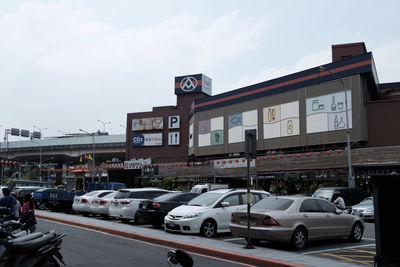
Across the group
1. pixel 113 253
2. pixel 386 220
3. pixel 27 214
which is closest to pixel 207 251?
pixel 113 253

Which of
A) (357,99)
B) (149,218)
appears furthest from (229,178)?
(149,218)

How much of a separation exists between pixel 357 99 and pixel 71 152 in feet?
227

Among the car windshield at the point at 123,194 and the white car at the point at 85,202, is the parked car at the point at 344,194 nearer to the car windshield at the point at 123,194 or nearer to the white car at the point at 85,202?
the car windshield at the point at 123,194

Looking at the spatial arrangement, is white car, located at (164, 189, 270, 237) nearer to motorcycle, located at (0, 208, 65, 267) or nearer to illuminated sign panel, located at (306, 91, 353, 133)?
motorcycle, located at (0, 208, 65, 267)

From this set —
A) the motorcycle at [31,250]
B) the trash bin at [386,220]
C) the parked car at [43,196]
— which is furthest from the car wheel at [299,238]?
the parked car at [43,196]

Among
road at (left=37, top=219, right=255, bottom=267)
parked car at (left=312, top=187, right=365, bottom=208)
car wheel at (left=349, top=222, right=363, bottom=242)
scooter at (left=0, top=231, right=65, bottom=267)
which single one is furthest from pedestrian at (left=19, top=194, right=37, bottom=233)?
parked car at (left=312, top=187, right=365, bottom=208)

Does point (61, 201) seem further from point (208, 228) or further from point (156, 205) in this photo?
point (208, 228)

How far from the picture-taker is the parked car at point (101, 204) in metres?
20.5

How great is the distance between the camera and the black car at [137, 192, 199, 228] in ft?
53.0

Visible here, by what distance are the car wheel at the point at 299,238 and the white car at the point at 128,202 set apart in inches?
328

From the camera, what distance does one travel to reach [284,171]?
40000 mm

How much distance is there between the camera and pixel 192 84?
7244 centimetres

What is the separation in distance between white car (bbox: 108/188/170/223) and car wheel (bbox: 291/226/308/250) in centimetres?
833

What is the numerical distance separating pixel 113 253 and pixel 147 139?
6055cm
